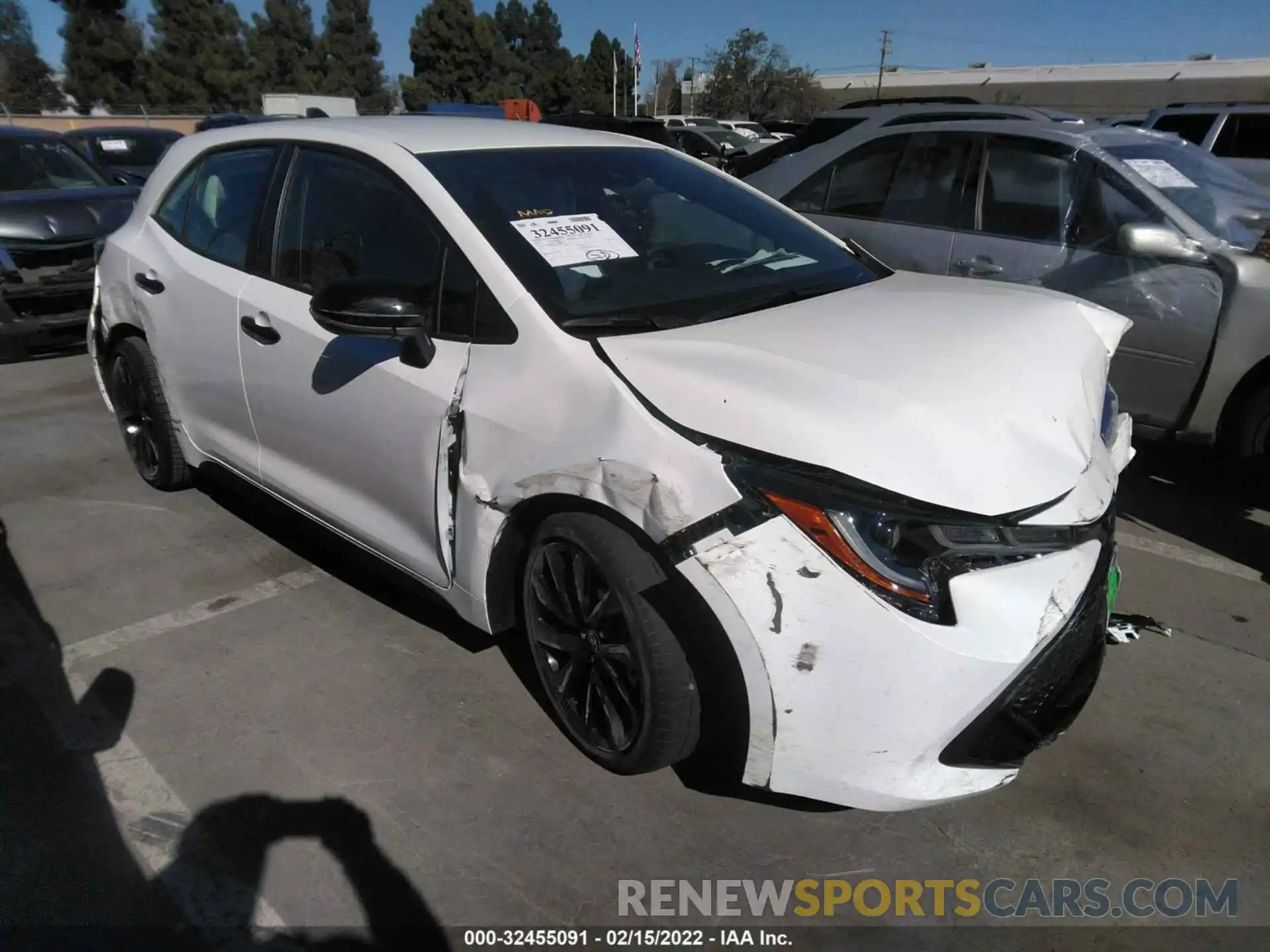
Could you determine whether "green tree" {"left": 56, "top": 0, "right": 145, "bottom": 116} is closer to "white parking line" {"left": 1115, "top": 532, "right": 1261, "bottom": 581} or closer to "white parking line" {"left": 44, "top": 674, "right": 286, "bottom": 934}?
"white parking line" {"left": 44, "top": 674, "right": 286, "bottom": 934}

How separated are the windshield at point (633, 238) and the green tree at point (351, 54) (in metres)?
63.3

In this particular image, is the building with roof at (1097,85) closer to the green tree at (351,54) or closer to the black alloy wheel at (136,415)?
the green tree at (351,54)

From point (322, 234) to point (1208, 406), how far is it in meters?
3.80

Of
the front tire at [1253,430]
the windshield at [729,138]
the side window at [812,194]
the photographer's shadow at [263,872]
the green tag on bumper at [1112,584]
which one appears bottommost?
the photographer's shadow at [263,872]

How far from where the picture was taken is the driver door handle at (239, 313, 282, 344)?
308 cm

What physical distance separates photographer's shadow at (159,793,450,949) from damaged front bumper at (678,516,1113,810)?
35.6 inches

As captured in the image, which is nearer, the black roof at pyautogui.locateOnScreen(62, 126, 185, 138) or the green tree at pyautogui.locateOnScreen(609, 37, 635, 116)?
the black roof at pyautogui.locateOnScreen(62, 126, 185, 138)

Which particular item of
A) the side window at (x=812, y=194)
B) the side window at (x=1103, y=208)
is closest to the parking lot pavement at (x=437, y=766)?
the side window at (x=1103, y=208)

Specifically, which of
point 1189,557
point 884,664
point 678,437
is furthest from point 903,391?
point 1189,557

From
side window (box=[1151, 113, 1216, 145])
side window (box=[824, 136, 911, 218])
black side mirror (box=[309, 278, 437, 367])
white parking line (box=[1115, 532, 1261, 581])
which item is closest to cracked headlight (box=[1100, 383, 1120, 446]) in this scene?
white parking line (box=[1115, 532, 1261, 581])

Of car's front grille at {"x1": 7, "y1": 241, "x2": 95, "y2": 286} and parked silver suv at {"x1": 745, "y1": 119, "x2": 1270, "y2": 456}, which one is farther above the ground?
parked silver suv at {"x1": 745, "y1": 119, "x2": 1270, "y2": 456}

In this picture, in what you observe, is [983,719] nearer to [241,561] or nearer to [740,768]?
[740,768]

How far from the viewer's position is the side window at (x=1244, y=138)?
10.4 metres

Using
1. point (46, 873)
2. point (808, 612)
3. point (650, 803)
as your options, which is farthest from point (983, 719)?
point (46, 873)
